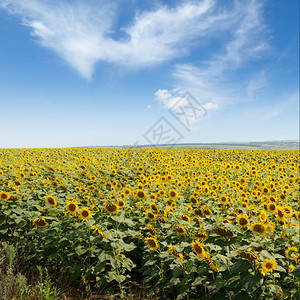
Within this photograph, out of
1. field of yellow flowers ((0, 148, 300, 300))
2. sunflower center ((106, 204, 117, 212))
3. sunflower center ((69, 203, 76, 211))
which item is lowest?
field of yellow flowers ((0, 148, 300, 300))

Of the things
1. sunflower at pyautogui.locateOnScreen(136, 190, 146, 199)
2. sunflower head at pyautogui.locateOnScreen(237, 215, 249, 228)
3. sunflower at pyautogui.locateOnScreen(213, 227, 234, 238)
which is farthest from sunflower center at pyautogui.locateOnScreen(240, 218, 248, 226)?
sunflower at pyautogui.locateOnScreen(136, 190, 146, 199)

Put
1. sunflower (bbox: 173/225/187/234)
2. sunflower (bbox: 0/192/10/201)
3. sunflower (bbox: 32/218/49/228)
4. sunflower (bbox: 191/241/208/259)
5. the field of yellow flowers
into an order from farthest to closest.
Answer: sunflower (bbox: 0/192/10/201), sunflower (bbox: 32/218/49/228), sunflower (bbox: 173/225/187/234), sunflower (bbox: 191/241/208/259), the field of yellow flowers

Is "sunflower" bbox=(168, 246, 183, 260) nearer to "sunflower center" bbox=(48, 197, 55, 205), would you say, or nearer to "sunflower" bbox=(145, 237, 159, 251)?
"sunflower" bbox=(145, 237, 159, 251)

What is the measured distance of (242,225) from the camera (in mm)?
3895

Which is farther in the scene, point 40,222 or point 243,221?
point 40,222

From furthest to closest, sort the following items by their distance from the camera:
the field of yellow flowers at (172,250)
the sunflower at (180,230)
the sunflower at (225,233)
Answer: the sunflower at (180,230) < the sunflower at (225,233) < the field of yellow flowers at (172,250)

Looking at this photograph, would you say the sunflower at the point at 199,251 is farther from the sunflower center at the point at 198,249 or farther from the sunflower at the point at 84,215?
the sunflower at the point at 84,215

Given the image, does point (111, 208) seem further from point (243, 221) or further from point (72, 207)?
point (243, 221)

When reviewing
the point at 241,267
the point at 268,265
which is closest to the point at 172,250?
the point at 241,267

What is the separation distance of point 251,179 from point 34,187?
828 centimetres

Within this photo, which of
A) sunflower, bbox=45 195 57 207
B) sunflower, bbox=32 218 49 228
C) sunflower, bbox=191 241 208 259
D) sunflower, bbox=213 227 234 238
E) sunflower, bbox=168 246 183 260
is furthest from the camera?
sunflower, bbox=45 195 57 207

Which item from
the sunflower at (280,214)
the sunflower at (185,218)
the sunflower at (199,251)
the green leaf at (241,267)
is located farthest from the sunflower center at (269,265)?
the sunflower at (280,214)

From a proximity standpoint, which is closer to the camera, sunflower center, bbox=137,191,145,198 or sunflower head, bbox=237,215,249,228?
sunflower head, bbox=237,215,249,228

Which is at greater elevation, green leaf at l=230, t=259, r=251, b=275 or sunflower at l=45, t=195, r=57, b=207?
sunflower at l=45, t=195, r=57, b=207
